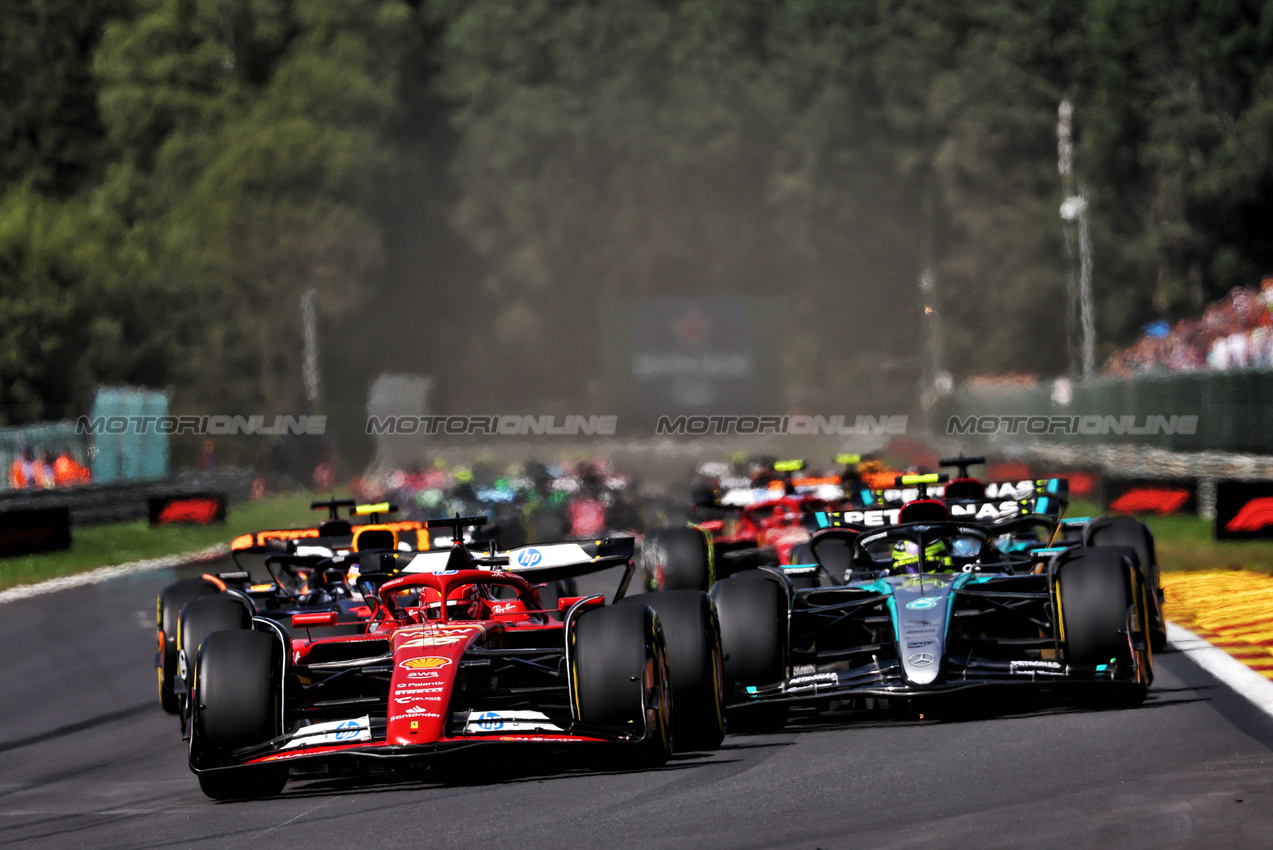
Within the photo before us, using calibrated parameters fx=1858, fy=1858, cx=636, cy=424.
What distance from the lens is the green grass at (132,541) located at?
23.0m

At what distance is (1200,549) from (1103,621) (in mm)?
9915

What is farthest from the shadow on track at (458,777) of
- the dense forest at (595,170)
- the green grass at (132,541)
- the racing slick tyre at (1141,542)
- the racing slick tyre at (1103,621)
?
the dense forest at (595,170)

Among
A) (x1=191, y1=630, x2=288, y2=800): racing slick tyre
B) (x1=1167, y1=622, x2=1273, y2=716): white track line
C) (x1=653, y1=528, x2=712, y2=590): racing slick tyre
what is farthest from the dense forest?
(x1=191, y1=630, x2=288, y2=800): racing slick tyre

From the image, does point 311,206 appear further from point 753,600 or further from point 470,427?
point 753,600

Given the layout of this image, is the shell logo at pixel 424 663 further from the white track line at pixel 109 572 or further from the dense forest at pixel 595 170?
the dense forest at pixel 595 170

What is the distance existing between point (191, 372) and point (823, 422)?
65.3 feet

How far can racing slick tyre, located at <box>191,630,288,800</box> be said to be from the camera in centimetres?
772

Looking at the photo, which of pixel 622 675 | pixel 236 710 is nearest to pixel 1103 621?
pixel 622 675

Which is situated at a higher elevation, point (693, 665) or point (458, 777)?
point (693, 665)

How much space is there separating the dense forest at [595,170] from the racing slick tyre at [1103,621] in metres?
49.5

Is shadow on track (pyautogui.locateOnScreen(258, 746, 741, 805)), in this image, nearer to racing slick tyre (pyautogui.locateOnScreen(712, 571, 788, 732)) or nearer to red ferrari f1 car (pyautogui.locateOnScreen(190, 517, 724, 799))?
red ferrari f1 car (pyautogui.locateOnScreen(190, 517, 724, 799))

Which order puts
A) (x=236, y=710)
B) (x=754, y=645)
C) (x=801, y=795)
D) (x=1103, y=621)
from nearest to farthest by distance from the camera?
(x=801, y=795) → (x=236, y=710) → (x=1103, y=621) → (x=754, y=645)

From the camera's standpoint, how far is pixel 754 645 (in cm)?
933

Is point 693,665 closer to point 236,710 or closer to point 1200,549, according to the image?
point 236,710
